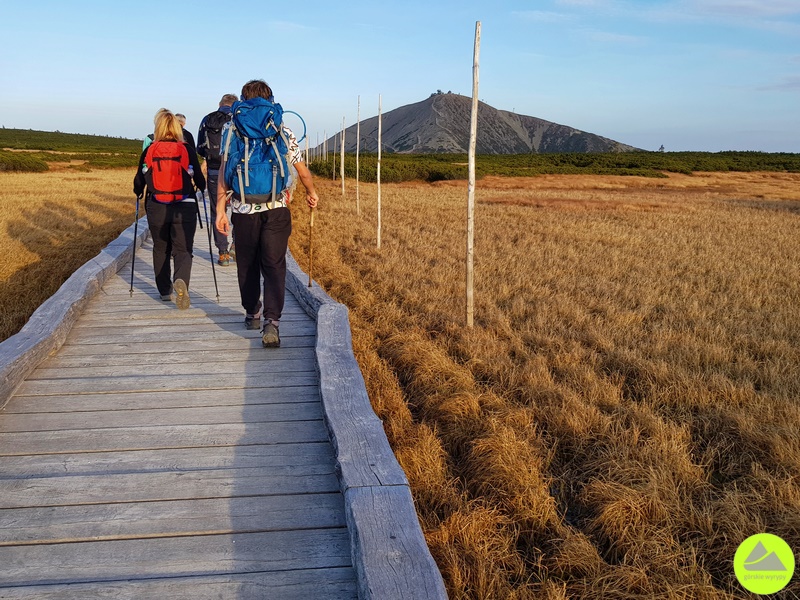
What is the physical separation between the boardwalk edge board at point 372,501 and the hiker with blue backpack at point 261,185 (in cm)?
98

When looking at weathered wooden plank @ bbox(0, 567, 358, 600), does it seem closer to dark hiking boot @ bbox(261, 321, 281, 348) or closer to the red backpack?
dark hiking boot @ bbox(261, 321, 281, 348)

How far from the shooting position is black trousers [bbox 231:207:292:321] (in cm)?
423

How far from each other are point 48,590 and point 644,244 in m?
13.2

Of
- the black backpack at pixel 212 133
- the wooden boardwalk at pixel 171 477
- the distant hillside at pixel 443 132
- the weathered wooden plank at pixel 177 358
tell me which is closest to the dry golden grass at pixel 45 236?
the weathered wooden plank at pixel 177 358

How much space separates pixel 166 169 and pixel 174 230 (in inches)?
21.8

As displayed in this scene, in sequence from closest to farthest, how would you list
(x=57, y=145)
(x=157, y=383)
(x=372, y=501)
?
1. (x=372, y=501)
2. (x=157, y=383)
3. (x=57, y=145)

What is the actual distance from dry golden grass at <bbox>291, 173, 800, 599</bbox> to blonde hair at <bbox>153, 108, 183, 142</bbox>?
2.38m

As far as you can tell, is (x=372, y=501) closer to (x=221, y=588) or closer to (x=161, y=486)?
(x=221, y=588)

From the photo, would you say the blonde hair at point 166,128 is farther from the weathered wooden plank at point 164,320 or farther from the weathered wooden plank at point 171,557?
the weathered wooden plank at point 171,557

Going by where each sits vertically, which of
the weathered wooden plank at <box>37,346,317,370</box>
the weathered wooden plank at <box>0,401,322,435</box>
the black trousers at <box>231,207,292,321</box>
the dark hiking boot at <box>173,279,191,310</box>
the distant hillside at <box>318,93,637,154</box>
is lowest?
the weathered wooden plank at <box>0,401,322,435</box>

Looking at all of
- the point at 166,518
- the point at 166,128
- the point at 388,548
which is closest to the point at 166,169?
the point at 166,128

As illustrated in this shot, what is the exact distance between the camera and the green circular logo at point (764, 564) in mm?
2629

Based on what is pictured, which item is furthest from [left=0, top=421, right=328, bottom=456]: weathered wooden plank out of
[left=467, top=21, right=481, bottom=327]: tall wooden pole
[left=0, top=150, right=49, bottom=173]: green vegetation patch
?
[left=0, top=150, right=49, bottom=173]: green vegetation patch

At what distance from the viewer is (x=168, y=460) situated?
284cm
